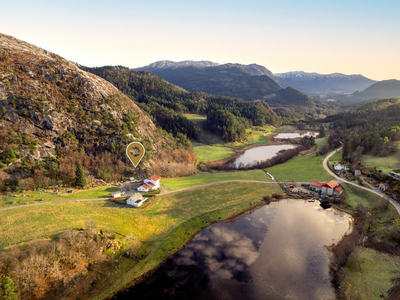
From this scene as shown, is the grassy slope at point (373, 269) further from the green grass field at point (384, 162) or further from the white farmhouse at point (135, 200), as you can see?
the white farmhouse at point (135, 200)

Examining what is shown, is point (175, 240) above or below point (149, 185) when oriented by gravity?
below

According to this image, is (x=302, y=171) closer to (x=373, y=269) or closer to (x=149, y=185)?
(x=373, y=269)

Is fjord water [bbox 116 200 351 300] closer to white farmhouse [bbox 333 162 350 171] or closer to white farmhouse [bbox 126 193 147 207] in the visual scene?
white farmhouse [bbox 126 193 147 207]

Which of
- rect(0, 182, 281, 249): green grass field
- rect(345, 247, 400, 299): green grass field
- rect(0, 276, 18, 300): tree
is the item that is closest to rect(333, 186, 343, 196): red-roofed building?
rect(0, 182, 281, 249): green grass field

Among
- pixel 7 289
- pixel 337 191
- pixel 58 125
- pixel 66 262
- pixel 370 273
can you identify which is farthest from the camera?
pixel 58 125

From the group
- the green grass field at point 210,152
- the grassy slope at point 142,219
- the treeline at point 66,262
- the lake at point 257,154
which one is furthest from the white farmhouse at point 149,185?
the lake at point 257,154

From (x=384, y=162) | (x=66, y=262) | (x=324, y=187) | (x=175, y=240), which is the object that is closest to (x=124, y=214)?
(x=175, y=240)
